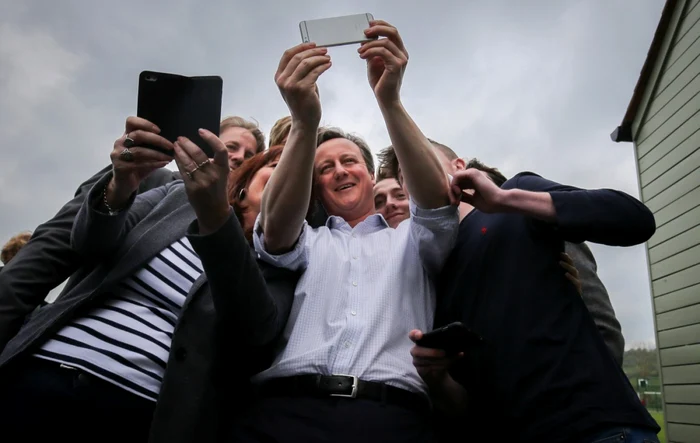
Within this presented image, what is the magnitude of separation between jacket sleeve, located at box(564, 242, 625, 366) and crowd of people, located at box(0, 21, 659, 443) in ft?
2.04

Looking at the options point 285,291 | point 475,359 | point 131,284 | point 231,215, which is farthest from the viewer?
point 285,291

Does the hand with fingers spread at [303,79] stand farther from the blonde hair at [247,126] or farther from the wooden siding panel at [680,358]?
the wooden siding panel at [680,358]

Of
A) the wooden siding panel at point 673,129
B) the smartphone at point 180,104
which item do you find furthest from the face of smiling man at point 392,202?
the wooden siding panel at point 673,129

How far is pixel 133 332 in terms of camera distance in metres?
1.59

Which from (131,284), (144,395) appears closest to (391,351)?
(144,395)

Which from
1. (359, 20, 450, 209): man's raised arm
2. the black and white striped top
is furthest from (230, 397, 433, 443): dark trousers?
(359, 20, 450, 209): man's raised arm

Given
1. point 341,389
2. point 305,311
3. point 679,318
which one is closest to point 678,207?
point 679,318

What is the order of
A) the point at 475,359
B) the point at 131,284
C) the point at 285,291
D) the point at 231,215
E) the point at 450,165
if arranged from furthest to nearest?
the point at 450,165 < the point at 285,291 < the point at 131,284 < the point at 475,359 < the point at 231,215

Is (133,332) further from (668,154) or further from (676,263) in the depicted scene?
(668,154)

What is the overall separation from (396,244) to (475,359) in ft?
1.63

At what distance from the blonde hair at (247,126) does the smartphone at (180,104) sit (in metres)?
1.44

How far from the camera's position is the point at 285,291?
1795 mm

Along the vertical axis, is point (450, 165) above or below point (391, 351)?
above

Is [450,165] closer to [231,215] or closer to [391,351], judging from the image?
[391,351]
